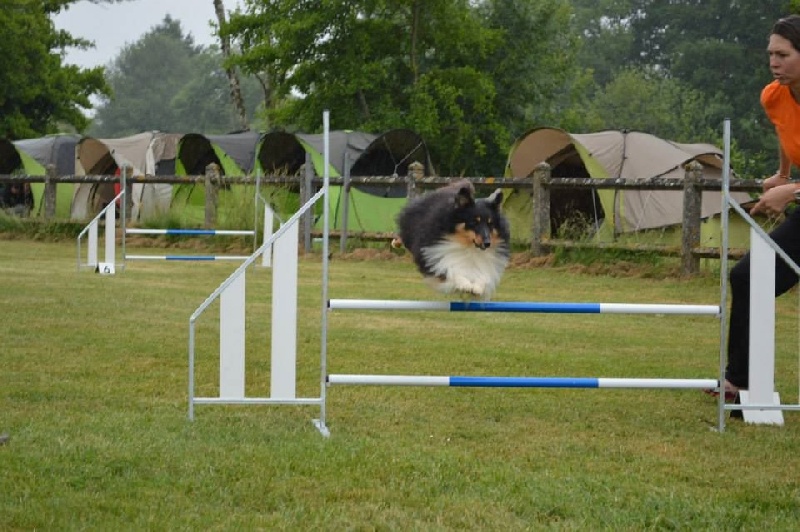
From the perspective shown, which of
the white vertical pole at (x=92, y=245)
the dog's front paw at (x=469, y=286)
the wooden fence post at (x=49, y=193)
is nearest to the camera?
the dog's front paw at (x=469, y=286)

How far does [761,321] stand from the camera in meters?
5.30

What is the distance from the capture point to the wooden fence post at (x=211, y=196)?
774 inches

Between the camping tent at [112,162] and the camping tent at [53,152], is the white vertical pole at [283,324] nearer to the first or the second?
the camping tent at [112,162]

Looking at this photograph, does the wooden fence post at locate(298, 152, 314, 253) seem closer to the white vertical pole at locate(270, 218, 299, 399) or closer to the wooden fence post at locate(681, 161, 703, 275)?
the wooden fence post at locate(681, 161, 703, 275)

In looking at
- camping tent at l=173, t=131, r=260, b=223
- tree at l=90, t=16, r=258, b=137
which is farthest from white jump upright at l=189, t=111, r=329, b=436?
tree at l=90, t=16, r=258, b=137

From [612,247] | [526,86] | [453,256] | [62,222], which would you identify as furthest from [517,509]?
[526,86]

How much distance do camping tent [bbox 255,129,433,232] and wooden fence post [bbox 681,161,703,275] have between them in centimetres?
645

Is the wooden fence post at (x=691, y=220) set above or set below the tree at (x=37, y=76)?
below

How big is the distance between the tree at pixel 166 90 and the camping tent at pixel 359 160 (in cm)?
5538

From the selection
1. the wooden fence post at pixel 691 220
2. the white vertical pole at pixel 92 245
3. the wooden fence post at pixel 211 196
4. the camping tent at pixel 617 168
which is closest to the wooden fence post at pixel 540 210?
the camping tent at pixel 617 168

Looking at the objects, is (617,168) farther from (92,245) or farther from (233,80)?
(233,80)

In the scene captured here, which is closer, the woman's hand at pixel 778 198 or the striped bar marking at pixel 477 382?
the striped bar marking at pixel 477 382

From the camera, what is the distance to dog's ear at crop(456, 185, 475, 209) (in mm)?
5895

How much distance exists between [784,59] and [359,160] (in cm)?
1663
